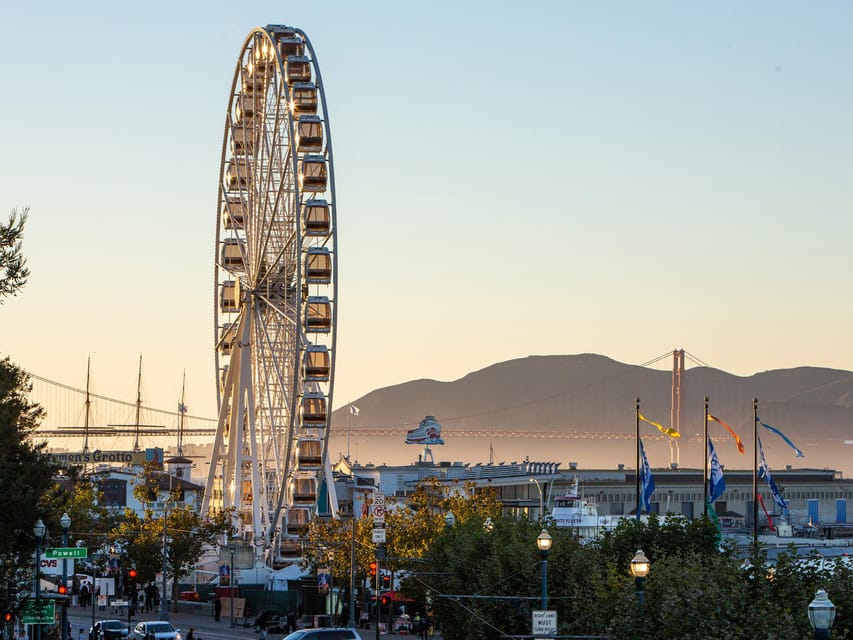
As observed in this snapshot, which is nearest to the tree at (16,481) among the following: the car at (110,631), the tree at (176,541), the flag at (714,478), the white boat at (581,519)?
the car at (110,631)

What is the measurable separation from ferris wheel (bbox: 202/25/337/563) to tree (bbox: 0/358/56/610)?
3437 centimetres

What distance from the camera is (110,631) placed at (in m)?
76.1

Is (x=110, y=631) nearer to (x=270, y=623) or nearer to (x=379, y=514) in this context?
(x=270, y=623)

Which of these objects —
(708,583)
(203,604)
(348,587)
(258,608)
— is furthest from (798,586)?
(203,604)

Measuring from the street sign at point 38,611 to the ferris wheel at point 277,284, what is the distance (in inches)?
1440

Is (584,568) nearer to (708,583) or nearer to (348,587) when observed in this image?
(708,583)

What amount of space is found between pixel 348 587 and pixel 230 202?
23.6 metres

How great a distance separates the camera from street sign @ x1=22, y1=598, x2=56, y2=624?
4962 cm

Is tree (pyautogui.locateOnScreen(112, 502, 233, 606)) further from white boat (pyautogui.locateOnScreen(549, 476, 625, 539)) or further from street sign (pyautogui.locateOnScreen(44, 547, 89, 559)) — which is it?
street sign (pyautogui.locateOnScreen(44, 547, 89, 559))

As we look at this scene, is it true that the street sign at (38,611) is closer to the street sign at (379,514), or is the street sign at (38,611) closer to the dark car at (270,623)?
the dark car at (270,623)

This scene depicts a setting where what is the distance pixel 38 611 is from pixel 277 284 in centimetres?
4439

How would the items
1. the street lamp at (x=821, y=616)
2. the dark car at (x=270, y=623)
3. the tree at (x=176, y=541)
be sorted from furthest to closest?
the tree at (x=176, y=541)
the dark car at (x=270, y=623)
the street lamp at (x=821, y=616)

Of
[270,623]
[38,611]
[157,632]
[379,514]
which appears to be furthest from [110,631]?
[38,611]

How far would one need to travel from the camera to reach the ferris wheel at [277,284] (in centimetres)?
8962
